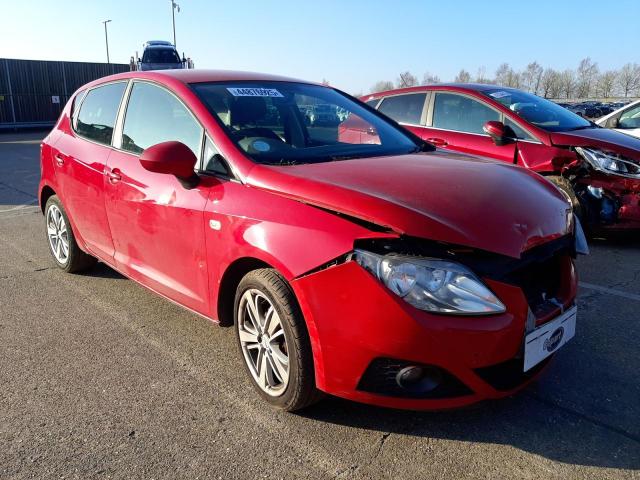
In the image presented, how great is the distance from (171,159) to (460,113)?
4484 mm

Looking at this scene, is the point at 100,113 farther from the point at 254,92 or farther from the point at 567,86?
the point at 567,86

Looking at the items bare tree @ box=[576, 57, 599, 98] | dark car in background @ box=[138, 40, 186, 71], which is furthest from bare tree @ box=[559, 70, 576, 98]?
dark car in background @ box=[138, 40, 186, 71]

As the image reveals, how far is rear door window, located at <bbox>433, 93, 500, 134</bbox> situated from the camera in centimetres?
625

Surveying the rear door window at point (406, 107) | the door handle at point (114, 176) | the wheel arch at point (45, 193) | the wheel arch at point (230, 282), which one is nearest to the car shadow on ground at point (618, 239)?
the rear door window at point (406, 107)

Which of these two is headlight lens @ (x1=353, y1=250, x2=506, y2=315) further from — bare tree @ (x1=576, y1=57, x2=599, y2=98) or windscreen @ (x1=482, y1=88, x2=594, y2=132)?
bare tree @ (x1=576, y1=57, x2=599, y2=98)

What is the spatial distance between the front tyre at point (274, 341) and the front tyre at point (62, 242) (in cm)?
245

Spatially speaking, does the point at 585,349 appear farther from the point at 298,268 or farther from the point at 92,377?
the point at 92,377

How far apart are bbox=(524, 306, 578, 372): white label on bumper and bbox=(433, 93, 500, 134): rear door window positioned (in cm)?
397

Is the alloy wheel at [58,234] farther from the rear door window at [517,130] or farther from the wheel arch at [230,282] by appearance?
the rear door window at [517,130]

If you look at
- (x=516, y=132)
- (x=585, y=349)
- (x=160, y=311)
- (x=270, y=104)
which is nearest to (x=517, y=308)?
(x=585, y=349)

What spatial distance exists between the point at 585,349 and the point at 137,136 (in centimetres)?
313

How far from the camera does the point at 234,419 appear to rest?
2.67 meters

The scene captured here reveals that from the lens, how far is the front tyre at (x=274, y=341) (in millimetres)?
2467

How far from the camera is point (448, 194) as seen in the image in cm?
251
